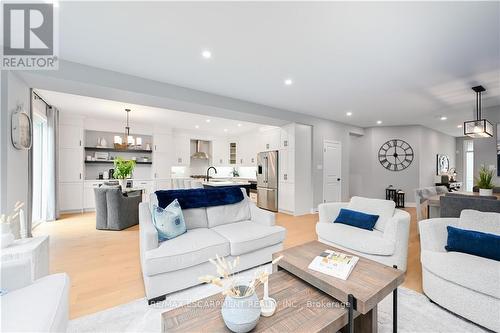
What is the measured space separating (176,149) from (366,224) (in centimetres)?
647

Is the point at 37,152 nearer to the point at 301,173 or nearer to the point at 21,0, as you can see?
the point at 21,0

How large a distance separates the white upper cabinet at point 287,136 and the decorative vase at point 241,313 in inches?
186

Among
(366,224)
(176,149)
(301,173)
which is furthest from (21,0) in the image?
(176,149)

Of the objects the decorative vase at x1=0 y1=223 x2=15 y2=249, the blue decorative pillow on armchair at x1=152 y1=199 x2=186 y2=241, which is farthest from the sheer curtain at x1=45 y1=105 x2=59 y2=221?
the blue decorative pillow on armchair at x1=152 y1=199 x2=186 y2=241

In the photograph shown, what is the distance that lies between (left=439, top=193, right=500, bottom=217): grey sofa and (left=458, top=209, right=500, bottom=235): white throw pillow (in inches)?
39.8

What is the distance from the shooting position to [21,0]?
1809 millimetres

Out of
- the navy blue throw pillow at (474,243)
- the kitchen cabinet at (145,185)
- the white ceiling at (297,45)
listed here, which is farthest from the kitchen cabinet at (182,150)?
the navy blue throw pillow at (474,243)

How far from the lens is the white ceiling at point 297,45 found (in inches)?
74.2

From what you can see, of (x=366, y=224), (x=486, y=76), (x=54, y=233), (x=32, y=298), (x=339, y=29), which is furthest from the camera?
(x=54, y=233)

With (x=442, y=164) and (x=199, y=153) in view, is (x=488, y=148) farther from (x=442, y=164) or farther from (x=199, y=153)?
(x=199, y=153)

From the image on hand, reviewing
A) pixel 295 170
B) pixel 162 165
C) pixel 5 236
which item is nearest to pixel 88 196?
pixel 162 165

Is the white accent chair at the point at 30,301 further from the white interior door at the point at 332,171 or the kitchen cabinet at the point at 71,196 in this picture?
the white interior door at the point at 332,171

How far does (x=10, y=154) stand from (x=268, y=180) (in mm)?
5022

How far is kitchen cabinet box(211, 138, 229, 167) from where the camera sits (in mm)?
8484
